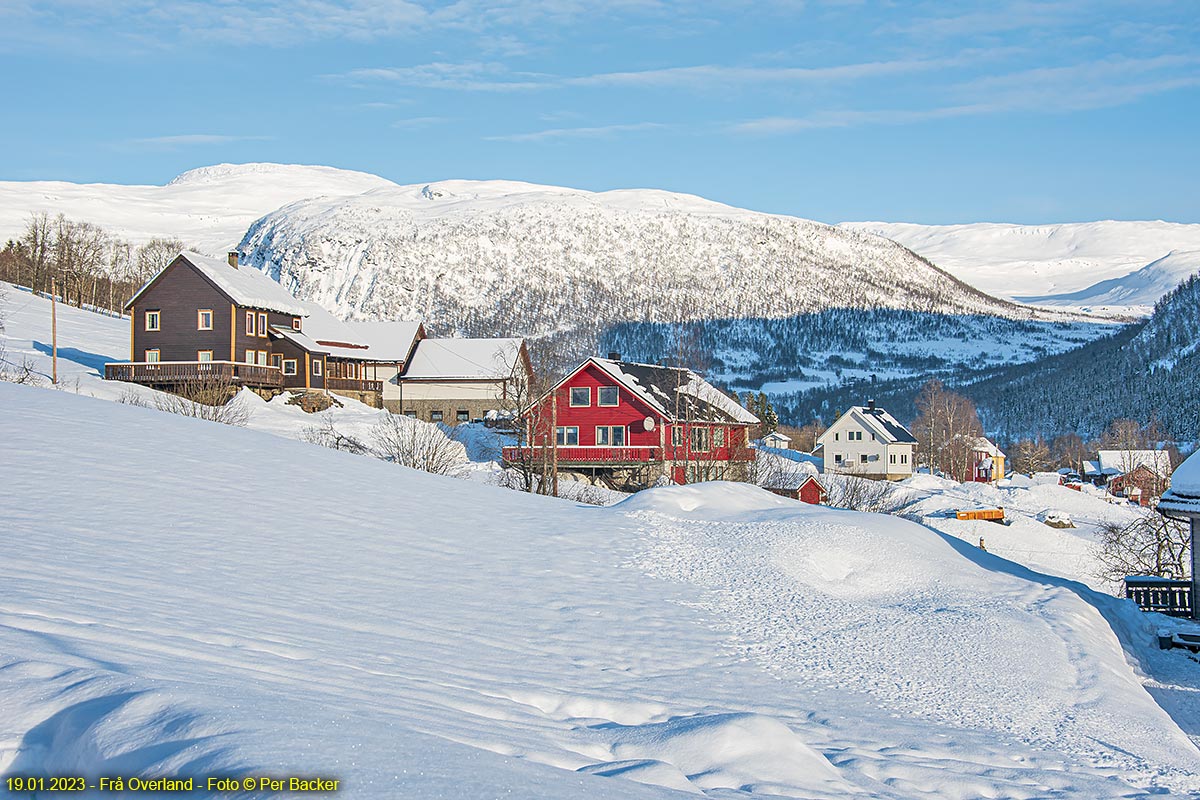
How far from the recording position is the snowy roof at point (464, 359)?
206 ft

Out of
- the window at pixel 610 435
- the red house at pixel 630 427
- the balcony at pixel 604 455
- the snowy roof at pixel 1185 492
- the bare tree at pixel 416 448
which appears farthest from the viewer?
the window at pixel 610 435

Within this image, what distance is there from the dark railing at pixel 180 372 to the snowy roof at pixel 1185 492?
1565 inches

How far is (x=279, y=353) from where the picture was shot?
5288 centimetres

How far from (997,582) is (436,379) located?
49423 mm

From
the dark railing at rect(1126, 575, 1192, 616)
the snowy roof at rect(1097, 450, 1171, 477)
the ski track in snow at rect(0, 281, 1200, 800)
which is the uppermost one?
the ski track in snow at rect(0, 281, 1200, 800)

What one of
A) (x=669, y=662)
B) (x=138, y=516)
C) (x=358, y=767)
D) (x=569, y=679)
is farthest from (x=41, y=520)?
(x=358, y=767)

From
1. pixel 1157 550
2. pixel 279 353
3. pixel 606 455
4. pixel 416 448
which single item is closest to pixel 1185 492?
pixel 1157 550

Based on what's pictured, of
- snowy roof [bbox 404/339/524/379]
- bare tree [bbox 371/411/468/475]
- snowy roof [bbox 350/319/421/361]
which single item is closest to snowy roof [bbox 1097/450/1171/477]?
snowy roof [bbox 404/339/524/379]

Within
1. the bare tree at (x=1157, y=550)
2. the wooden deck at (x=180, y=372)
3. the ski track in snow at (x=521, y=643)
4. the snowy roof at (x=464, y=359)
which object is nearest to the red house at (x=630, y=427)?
the snowy roof at (x=464, y=359)

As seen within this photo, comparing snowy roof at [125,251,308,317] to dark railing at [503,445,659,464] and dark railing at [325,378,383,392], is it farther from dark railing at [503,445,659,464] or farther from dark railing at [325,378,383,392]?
dark railing at [503,445,659,464]

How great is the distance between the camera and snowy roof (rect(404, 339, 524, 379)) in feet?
206

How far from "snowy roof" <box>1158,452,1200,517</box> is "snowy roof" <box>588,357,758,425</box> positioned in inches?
1140

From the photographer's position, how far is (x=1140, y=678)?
15.0 metres

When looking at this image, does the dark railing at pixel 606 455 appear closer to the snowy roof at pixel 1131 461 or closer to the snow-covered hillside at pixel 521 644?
the snow-covered hillside at pixel 521 644
